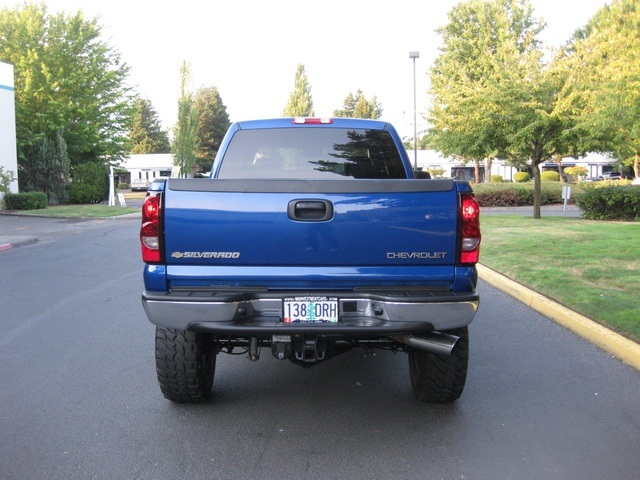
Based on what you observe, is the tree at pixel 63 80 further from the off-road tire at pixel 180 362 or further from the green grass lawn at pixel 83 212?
the off-road tire at pixel 180 362

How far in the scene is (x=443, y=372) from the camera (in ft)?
14.6

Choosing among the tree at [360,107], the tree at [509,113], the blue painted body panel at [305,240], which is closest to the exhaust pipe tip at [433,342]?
the blue painted body panel at [305,240]

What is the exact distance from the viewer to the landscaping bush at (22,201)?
3038 centimetres

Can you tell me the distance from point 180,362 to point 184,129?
45271 millimetres

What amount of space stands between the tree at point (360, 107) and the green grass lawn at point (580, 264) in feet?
270

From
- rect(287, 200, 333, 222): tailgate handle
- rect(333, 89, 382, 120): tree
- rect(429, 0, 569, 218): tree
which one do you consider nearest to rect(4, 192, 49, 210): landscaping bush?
rect(429, 0, 569, 218): tree

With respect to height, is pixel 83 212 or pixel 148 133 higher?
pixel 148 133

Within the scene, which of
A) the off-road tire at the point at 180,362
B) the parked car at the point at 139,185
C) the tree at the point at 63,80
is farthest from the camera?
the parked car at the point at 139,185

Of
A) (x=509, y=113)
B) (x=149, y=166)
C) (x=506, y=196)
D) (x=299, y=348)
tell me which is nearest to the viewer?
(x=299, y=348)

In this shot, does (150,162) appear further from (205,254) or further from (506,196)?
(205,254)

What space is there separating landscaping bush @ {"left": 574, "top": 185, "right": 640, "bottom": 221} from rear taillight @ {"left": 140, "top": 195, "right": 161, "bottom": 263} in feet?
67.3

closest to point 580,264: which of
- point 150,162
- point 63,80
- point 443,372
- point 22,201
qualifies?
point 443,372

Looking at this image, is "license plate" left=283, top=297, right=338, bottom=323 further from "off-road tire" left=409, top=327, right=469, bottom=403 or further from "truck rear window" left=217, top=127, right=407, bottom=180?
"truck rear window" left=217, top=127, right=407, bottom=180

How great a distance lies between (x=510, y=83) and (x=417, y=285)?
56.8 ft
